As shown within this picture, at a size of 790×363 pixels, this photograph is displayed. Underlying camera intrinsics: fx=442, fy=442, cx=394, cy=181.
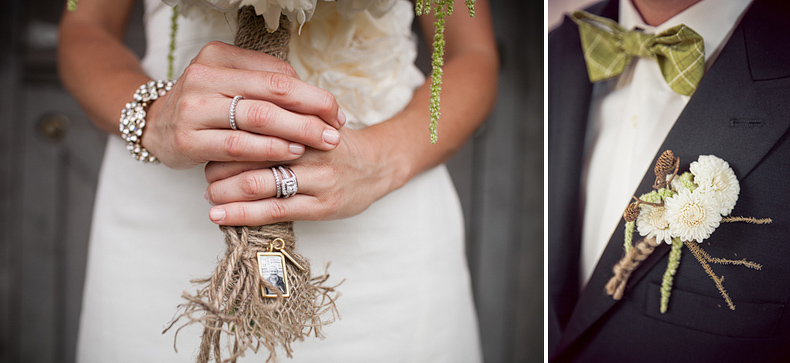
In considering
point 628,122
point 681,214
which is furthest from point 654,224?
point 628,122

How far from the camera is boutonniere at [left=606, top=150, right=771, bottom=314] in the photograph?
0.53m

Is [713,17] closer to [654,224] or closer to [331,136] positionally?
[654,224]

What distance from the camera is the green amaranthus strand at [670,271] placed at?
56 cm

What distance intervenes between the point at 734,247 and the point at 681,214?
0.07 metres

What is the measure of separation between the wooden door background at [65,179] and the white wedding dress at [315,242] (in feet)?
2.77

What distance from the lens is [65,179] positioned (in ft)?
4.98

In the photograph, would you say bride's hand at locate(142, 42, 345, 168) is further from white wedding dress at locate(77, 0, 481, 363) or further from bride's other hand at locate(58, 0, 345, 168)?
white wedding dress at locate(77, 0, 481, 363)

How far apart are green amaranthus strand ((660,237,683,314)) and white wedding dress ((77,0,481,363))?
1.17 ft

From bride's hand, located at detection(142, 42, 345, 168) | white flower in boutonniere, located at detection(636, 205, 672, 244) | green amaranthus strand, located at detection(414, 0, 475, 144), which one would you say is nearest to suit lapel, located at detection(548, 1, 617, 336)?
white flower in boutonniere, located at detection(636, 205, 672, 244)

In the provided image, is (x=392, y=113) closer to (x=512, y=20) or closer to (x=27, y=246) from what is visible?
(x=512, y=20)

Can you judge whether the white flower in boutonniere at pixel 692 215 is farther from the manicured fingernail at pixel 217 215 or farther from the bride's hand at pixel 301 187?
the manicured fingernail at pixel 217 215

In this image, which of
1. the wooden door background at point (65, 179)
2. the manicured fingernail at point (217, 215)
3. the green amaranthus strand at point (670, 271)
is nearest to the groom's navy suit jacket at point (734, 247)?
the green amaranthus strand at point (670, 271)

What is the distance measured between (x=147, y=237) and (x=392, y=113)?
45cm

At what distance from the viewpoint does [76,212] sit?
154 cm
